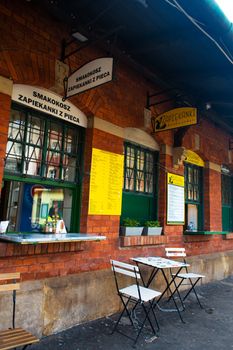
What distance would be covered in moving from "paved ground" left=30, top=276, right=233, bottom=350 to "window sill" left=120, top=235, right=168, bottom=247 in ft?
4.03

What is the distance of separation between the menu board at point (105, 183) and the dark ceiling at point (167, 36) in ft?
6.05

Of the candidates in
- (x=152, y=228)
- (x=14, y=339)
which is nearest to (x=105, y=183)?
(x=152, y=228)

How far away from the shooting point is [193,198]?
26.6 ft

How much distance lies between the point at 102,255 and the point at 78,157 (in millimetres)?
1703

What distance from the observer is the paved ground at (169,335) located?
3.89 m

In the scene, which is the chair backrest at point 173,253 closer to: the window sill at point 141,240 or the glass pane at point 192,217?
the window sill at point 141,240

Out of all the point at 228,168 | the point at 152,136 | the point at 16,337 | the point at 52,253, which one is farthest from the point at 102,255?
the point at 228,168

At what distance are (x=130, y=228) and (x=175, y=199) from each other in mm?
1766

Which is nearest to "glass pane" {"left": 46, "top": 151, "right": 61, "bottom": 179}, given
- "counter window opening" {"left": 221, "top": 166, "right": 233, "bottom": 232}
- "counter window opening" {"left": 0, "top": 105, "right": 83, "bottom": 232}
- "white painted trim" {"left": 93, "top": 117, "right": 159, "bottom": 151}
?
"counter window opening" {"left": 0, "top": 105, "right": 83, "bottom": 232}

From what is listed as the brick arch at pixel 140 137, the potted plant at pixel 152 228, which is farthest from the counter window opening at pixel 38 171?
the potted plant at pixel 152 228

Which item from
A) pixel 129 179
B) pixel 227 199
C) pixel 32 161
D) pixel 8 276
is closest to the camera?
pixel 8 276

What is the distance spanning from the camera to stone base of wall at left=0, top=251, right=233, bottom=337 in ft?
12.5

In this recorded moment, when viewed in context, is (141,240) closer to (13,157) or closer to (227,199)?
(13,157)

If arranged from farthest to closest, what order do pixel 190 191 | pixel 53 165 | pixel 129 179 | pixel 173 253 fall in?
pixel 190 191 < pixel 173 253 < pixel 129 179 < pixel 53 165
